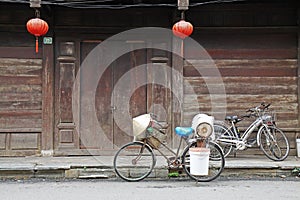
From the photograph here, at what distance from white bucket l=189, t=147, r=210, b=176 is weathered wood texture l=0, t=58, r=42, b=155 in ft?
12.6

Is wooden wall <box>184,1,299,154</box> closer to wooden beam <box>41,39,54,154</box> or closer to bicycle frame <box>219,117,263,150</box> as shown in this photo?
bicycle frame <box>219,117,263,150</box>

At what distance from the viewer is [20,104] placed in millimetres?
9008

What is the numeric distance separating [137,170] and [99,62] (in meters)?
2.95

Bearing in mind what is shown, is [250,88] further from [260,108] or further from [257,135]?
[257,135]

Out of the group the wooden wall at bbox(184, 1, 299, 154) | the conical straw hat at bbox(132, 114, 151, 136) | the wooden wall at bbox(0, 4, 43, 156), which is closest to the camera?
the conical straw hat at bbox(132, 114, 151, 136)

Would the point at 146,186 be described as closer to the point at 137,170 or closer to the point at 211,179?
the point at 137,170

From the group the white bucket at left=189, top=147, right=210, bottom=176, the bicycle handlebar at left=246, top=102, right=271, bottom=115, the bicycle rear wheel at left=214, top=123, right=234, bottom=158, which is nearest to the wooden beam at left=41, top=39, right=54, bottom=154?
the white bucket at left=189, top=147, right=210, bottom=176

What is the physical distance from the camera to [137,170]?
7.58 m

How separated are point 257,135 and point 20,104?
5.41 meters

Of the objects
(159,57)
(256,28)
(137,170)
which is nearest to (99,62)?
(159,57)

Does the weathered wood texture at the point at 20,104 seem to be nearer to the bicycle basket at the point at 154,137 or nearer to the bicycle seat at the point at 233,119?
the bicycle basket at the point at 154,137

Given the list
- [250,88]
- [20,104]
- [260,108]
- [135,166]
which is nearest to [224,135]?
[260,108]

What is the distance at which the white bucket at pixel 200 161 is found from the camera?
7.15 meters

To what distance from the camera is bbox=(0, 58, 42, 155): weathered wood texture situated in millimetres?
8945
